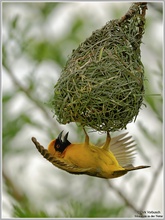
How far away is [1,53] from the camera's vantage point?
17.5 feet

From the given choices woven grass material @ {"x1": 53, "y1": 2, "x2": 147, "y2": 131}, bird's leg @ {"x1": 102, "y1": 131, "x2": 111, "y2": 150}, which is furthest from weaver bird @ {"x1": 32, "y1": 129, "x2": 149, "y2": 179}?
woven grass material @ {"x1": 53, "y1": 2, "x2": 147, "y2": 131}

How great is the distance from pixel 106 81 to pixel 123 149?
600 millimetres

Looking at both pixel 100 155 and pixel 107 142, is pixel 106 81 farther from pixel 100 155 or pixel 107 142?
pixel 100 155

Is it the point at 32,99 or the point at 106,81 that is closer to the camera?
the point at 106,81

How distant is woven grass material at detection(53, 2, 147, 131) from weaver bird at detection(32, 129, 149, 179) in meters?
0.31

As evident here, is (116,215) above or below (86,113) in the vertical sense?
below

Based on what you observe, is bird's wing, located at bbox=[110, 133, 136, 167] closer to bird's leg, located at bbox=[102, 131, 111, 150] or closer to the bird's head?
bird's leg, located at bbox=[102, 131, 111, 150]

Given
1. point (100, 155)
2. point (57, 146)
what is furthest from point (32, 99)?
point (100, 155)

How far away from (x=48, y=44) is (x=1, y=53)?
0.90m

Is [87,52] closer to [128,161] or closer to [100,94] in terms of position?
[100,94]

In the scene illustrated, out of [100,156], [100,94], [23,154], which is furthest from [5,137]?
[100,94]

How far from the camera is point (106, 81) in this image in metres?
4.18

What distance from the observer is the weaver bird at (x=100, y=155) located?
4.47 metres

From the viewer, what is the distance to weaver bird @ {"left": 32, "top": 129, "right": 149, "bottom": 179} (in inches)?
176
